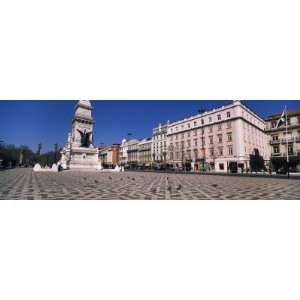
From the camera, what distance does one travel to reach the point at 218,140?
472 inches

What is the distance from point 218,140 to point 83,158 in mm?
9335

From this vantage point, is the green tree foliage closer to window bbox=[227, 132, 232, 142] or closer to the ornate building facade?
window bbox=[227, 132, 232, 142]

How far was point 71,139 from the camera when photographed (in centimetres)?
1666

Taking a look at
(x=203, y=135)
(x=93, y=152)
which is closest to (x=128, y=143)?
(x=93, y=152)

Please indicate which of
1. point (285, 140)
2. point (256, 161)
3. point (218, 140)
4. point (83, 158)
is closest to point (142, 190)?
point (218, 140)

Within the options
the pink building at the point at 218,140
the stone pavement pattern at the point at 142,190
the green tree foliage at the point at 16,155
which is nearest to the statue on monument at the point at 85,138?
the green tree foliage at the point at 16,155

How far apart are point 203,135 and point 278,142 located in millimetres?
3543

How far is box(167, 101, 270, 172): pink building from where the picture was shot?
10.8 metres
